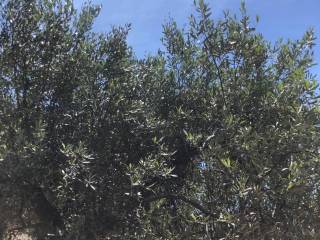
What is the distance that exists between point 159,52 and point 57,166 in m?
2.65

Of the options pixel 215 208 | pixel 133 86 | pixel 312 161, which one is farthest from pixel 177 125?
pixel 312 161

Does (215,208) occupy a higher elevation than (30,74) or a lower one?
lower

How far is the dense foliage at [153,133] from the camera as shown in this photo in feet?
21.7

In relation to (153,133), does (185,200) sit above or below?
below

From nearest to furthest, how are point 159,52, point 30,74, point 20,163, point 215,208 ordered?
1. point 20,163
2. point 215,208
3. point 30,74
4. point 159,52

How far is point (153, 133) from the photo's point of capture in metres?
7.68

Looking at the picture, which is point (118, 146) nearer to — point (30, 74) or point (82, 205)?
point (82, 205)

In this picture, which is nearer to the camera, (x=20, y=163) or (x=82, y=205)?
(x=20, y=163)

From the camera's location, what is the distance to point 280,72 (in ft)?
24.9

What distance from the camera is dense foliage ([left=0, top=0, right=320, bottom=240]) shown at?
663 centimetres

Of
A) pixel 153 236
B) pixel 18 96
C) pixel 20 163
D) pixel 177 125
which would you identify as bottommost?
pixel 153 236

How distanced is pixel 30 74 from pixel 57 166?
4.64 feet

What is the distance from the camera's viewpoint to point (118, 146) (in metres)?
7.64

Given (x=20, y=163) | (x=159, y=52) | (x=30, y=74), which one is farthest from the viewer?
(x=159, y=52)
